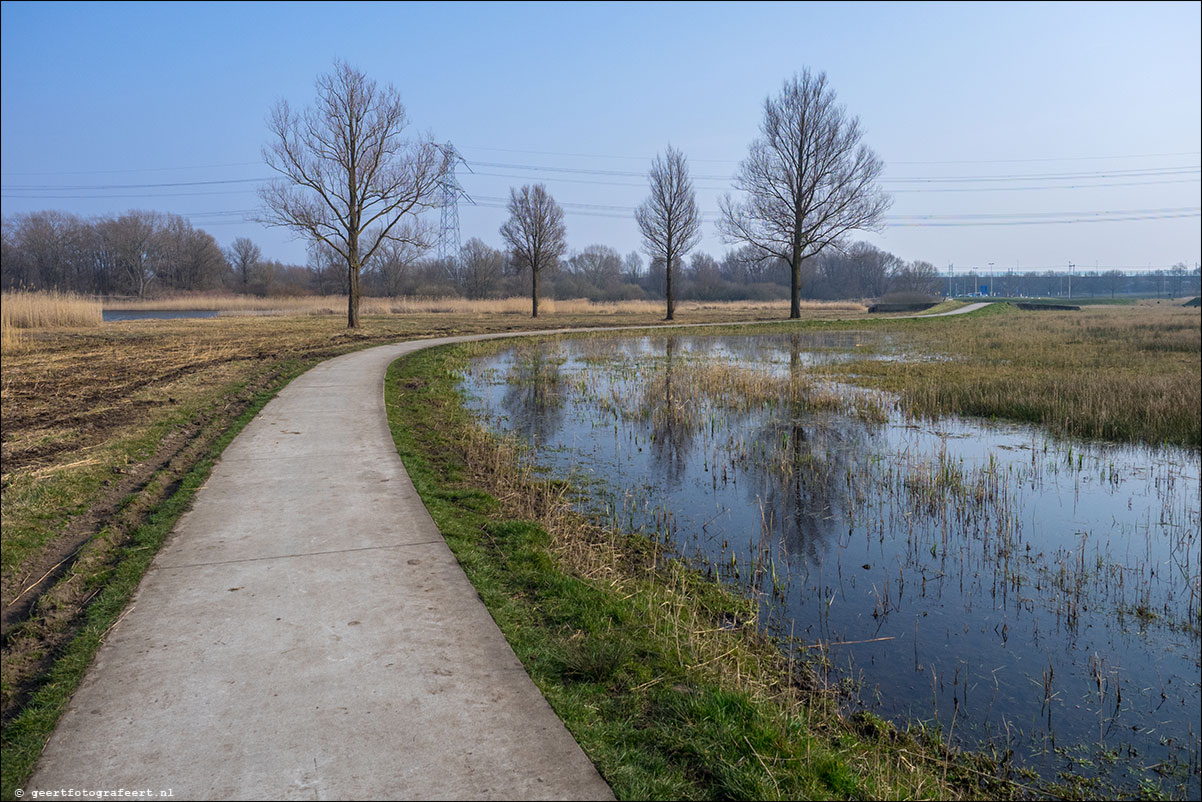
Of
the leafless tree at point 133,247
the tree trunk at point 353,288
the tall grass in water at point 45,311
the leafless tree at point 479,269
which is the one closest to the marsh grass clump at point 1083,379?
the tree trunk at point 353,288

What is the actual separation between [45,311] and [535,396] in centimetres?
2324

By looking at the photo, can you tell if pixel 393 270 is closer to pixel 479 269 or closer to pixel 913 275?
pixel 479 269

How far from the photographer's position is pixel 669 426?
12.2 meters

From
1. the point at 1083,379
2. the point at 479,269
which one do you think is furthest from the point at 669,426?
the point at 479,269

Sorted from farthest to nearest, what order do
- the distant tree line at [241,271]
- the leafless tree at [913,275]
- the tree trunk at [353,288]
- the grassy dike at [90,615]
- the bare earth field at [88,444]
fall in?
the leafless tree at [913,275] < the distant tree line at [241,271] < the tree trunk at [353,288] < the bare earth field at [88,444] < the grassy dike at [90,615]

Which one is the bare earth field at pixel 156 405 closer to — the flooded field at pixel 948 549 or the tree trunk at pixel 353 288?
the tree trunk at pixel 353 288

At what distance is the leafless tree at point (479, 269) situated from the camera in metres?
68.9

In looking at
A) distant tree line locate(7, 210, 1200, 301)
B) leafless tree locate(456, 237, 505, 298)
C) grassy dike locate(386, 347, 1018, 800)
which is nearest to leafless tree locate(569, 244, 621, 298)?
distant tree line locate(7, 210, 1200, 301)

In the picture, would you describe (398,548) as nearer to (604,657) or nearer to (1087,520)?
(604,657)

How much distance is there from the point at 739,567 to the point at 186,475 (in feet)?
18.1

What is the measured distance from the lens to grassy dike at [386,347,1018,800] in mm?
3066

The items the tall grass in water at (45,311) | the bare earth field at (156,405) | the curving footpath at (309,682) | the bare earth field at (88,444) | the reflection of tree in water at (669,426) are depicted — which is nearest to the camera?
the curving footpath at (309,682)

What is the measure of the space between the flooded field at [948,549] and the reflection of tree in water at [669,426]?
6 cm

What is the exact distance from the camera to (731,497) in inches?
327
